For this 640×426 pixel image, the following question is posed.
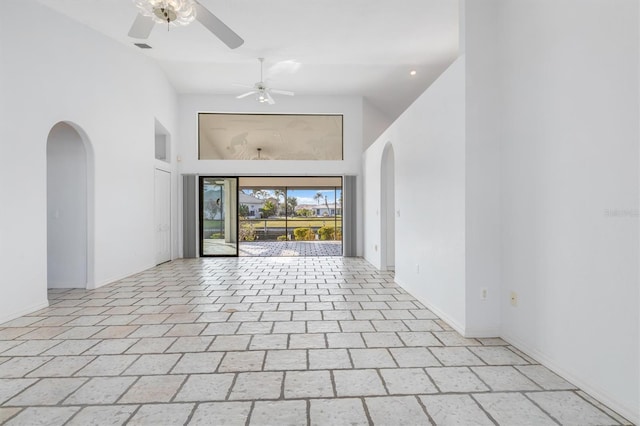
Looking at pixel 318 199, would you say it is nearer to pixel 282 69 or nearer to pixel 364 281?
pixel 282 69

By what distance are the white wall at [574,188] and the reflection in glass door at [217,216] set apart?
272 inches

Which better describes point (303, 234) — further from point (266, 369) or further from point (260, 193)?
point (266, 369)

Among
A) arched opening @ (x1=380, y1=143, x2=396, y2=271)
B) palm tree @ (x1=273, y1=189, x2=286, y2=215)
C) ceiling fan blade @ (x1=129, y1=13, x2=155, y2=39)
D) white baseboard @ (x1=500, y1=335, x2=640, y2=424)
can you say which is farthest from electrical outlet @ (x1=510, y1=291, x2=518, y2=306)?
palm tree @ (x1=273, y1=189, x2=286, y2=215)

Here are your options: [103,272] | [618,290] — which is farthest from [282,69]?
[618,290]

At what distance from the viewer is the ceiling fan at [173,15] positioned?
3145 mm

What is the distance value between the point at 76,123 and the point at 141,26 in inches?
73.6

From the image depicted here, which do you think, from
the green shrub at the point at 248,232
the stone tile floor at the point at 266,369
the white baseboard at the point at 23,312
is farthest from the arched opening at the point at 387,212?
the green shrub at the point at 248,232

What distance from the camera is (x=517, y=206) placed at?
9.16 feet

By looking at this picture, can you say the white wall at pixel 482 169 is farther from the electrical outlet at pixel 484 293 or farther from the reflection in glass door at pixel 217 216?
the reflection in glass door at pixel 217 216

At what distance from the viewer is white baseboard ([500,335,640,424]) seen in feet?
6.05

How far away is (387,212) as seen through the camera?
6.51 metres

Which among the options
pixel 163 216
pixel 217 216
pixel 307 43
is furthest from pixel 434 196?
pixel 217 216

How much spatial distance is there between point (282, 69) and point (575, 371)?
6.23 metres

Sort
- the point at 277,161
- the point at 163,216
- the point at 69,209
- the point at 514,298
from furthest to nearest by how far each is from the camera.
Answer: the point at 277,161, the point at 163,216, the point at 69,209, the point at 514,298
